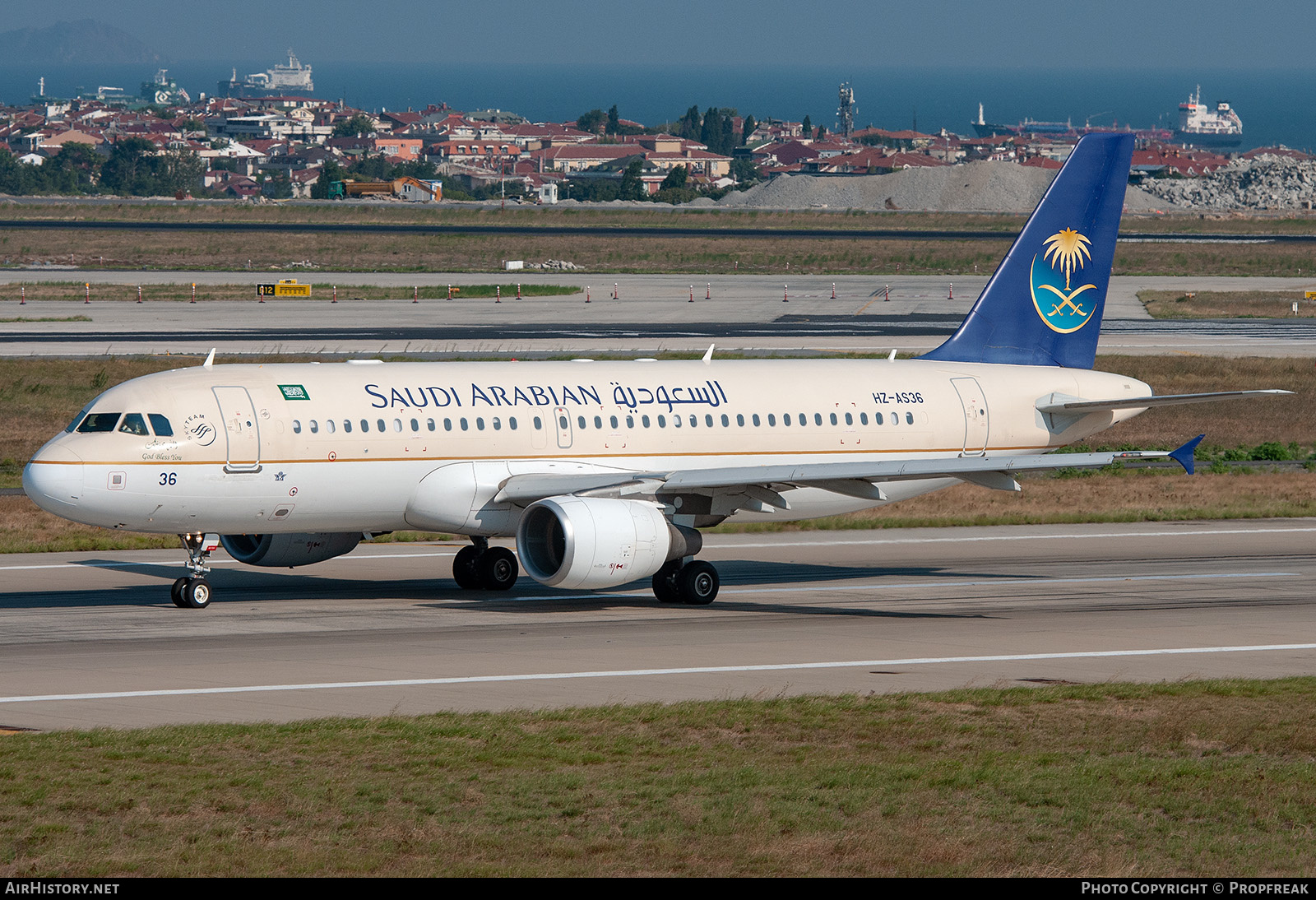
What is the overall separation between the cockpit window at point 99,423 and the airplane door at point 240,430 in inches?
73.0

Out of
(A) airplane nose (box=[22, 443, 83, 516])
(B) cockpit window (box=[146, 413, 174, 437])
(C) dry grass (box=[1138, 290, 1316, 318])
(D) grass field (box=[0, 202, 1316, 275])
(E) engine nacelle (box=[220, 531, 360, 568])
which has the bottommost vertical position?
(E) engine nacelle (box=[220, 531, 360, 568])

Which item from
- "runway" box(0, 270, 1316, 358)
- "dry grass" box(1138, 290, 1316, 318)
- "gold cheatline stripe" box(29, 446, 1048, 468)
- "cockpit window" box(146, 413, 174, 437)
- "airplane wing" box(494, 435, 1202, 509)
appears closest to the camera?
"gold cheatline stripe" box(29, 446, 1048, 468)

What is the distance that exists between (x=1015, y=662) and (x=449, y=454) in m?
11.7

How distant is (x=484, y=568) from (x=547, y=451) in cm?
320

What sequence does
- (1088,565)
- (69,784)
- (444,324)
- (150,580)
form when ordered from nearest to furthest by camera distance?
(69,784) < (150,580) < (1088,565) < (444,324)

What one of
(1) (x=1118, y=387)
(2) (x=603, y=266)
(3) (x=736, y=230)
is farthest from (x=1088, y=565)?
(3) (x=736, y=230)

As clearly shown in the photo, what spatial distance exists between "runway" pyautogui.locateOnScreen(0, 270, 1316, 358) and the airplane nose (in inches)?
1652

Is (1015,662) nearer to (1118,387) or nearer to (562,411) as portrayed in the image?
(562,411)

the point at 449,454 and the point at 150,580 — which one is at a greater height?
the point at 449,454

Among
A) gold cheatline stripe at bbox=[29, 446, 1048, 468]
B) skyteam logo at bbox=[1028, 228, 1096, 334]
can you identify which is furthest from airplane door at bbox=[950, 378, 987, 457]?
skyteam logo at bbox=[1028, 228, 1096, 334]

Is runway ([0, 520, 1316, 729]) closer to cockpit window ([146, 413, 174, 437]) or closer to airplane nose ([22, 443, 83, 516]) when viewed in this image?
airplane nose ([22, 443, 83, 516])

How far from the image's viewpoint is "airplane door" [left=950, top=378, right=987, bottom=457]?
37.3 m

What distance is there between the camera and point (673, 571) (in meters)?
32.6

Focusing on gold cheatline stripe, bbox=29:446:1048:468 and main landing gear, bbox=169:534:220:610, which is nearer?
gold cheatline stripe, bbox=29:446:1048:468
